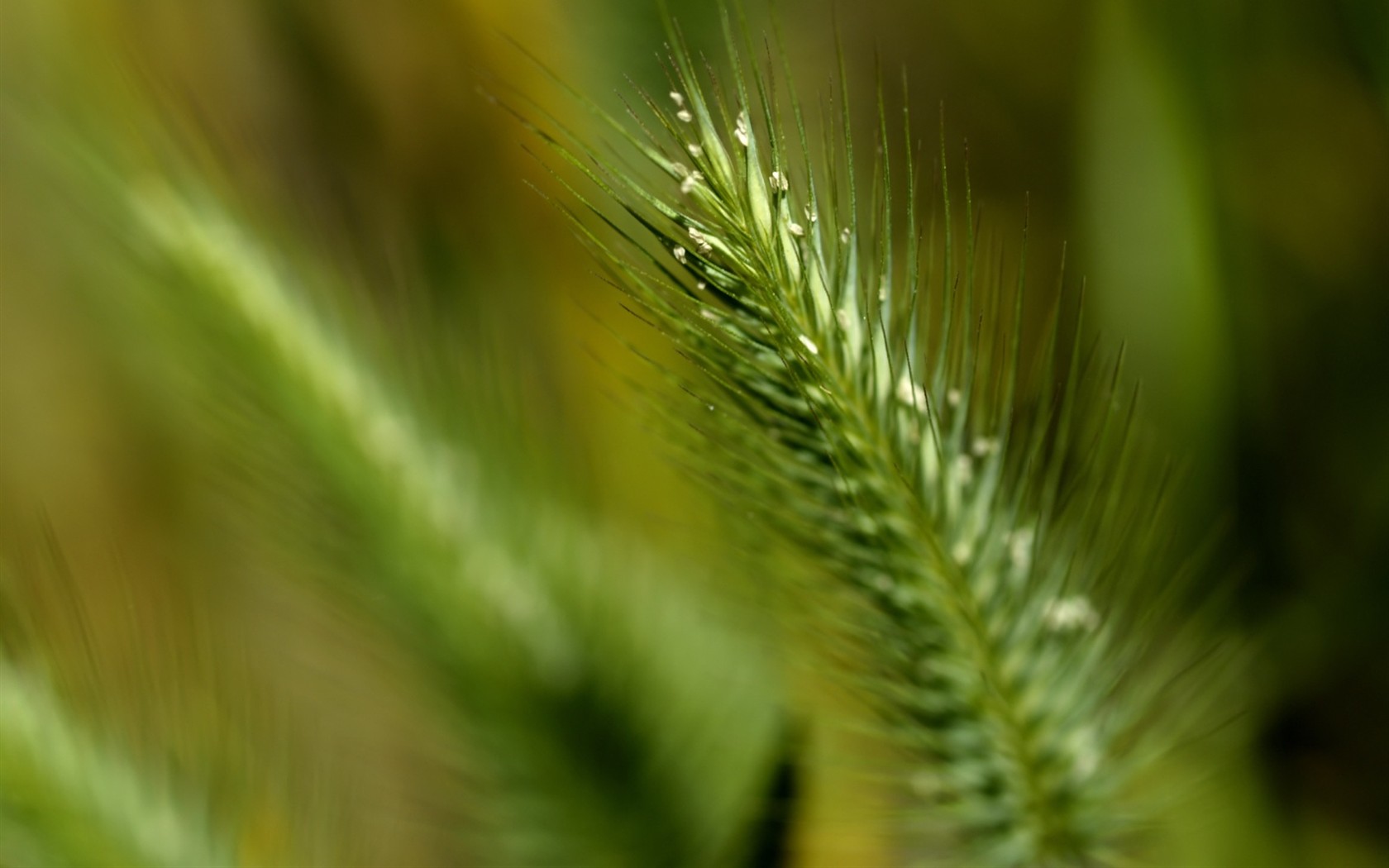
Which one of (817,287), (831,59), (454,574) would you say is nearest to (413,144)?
(831,59)

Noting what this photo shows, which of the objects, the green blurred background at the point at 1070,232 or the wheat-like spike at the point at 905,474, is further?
the green blurred background at the point at 1070,232

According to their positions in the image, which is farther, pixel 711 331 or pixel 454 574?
pixel 454 574

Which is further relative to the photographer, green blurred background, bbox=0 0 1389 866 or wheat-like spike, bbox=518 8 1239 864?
green blurred background, bbox=0 0 1389 866

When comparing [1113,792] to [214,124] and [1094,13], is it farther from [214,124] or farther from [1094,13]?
[214,124]

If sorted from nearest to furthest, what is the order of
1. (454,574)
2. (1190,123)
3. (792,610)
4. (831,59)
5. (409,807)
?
(792,610) → (454,574) → (1190,123) → (831,59) → (409,807)
